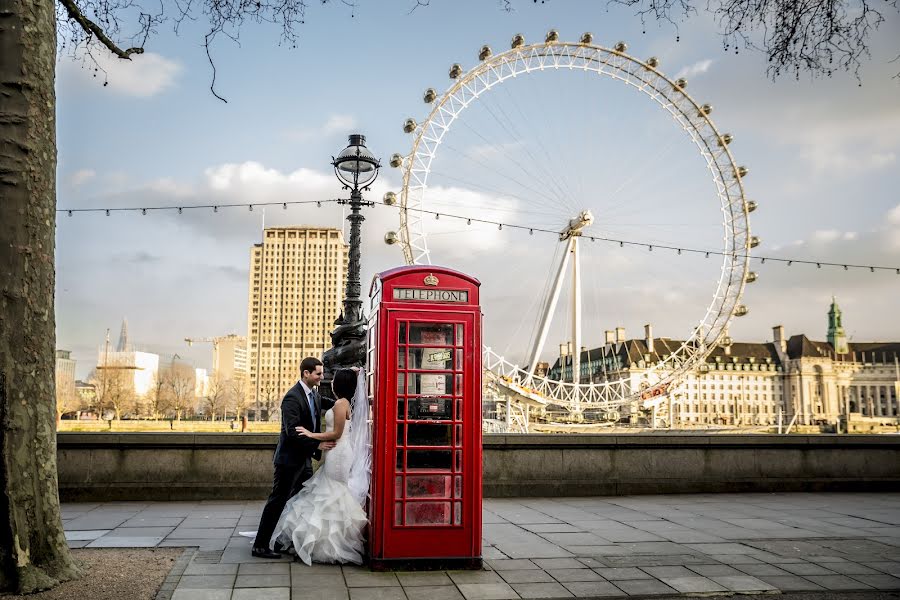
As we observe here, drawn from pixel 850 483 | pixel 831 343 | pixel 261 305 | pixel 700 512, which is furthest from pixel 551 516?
pixel 831 343

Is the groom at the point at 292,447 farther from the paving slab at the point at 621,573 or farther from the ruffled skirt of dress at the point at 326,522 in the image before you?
the paving slab at the point at 621,573

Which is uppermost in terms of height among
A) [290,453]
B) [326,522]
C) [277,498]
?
[290,453]

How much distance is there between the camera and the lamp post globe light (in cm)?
1144

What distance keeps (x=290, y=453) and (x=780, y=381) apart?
158663 mm

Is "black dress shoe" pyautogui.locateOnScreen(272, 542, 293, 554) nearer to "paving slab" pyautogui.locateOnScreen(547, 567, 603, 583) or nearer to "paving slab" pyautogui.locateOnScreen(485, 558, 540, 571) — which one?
"paving slab" pyautogui.locateOnScreen(485, 558, 540, 571)

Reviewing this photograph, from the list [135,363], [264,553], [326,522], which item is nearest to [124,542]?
[264,553]

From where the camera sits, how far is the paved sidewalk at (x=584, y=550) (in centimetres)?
567

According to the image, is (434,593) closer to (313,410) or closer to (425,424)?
(425,424)

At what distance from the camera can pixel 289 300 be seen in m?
124

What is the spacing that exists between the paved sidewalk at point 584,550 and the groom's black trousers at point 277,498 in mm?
206

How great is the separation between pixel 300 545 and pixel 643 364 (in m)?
131

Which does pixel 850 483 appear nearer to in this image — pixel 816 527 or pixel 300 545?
pixel 816 527

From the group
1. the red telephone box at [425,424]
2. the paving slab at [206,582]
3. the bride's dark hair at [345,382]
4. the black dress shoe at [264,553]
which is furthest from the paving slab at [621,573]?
the paving slab at [206,582]

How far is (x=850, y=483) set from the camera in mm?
12305
